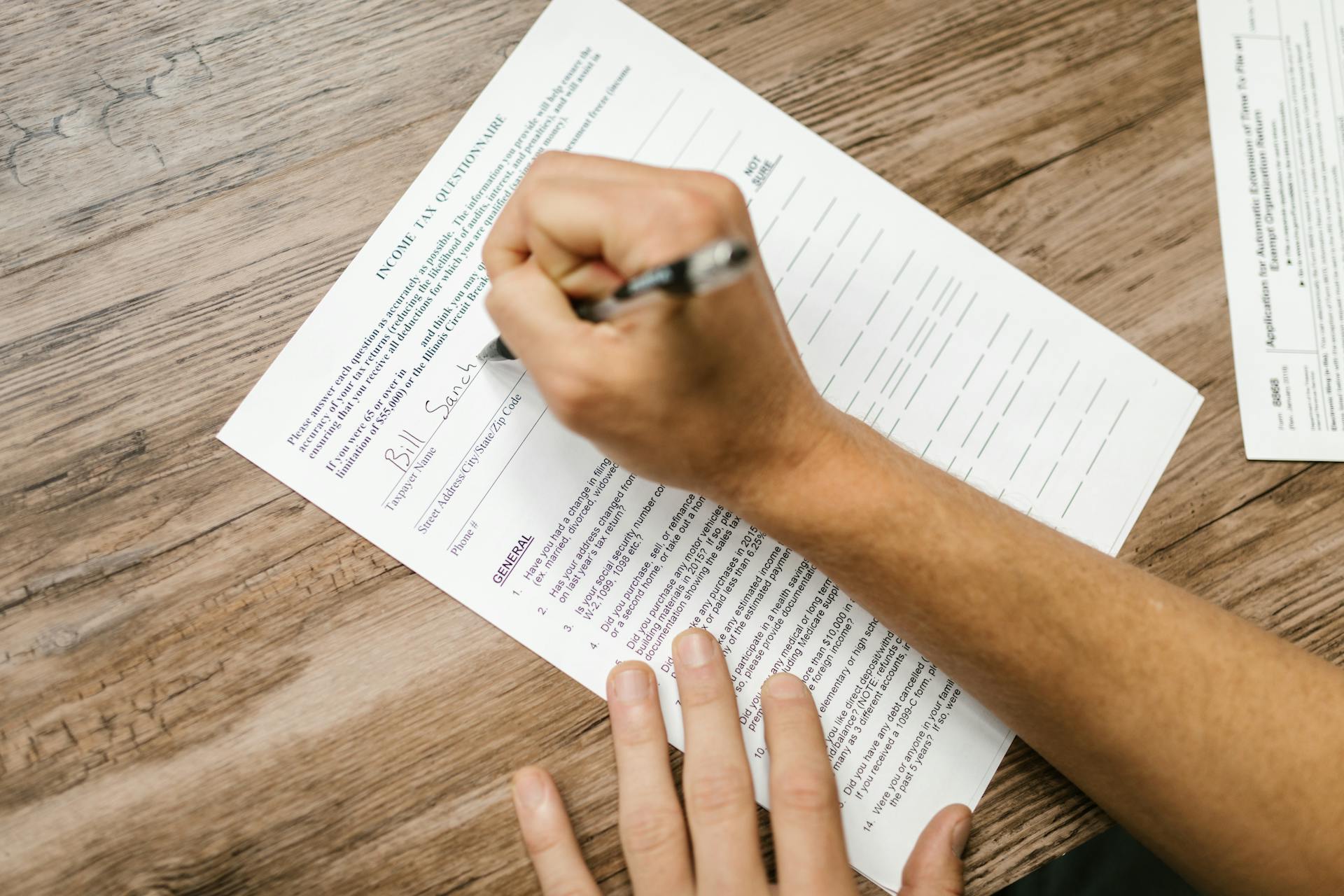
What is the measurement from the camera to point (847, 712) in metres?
0.62

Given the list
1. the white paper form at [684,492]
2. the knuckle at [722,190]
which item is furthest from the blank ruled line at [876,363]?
the knuckle at [722,190]

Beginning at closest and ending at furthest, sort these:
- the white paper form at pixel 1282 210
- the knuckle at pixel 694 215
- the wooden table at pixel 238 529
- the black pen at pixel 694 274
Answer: the black pen at pixel 694 274 → the knuckle at pixel 694 215 → the wooden table at pixel 238 529 → the white paper form at pixel 1282 210

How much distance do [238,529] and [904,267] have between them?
0.53 metres

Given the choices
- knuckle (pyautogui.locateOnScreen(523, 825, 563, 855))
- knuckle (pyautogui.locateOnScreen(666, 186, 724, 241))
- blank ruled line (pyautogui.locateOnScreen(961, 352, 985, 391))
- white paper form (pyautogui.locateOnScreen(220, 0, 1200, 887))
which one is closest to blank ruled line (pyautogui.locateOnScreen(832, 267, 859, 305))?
white paper form (pyautogui.locateOnScreen(220, 0, 1200, 887))

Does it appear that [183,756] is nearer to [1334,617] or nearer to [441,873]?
[441,873]

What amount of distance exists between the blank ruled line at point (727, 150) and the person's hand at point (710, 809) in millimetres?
358

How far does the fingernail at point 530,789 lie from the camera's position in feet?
1.93

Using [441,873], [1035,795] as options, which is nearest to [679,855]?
[441,873]

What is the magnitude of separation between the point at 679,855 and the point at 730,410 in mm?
323

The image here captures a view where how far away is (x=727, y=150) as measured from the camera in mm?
641

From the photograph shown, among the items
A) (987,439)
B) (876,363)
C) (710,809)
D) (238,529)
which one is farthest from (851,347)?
(238,529)

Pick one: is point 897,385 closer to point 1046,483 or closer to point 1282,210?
point 1046,483

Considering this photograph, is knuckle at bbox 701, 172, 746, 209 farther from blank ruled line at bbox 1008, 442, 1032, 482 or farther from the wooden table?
blank ruled line at bbox 1008, 442, 1032, 482

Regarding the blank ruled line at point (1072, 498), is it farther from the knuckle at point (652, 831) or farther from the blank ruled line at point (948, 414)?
the knuckle at point (652, 831)
